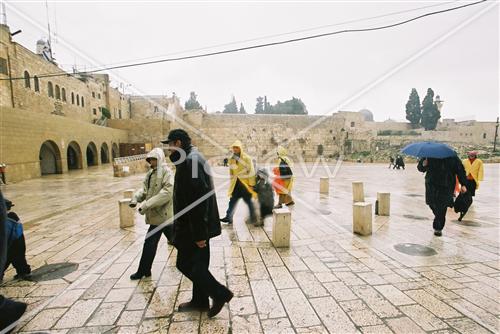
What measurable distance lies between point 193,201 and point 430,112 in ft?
199

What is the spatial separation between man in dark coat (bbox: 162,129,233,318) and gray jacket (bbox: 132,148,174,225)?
0.67 m

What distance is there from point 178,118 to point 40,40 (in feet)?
61.0

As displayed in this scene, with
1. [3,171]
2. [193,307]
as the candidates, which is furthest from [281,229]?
[3,171]

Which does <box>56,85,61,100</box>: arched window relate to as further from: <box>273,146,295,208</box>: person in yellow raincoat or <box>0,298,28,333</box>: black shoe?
<box>0,298,28,333</box>: black shoe

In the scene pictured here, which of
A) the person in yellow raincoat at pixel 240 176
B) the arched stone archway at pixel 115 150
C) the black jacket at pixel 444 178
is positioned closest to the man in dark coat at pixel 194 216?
the person in yellow raincoat at pixel 240 176

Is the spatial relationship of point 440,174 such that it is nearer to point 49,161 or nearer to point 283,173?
point 283,173

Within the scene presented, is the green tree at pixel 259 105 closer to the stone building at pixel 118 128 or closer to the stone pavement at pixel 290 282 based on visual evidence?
the stone building at pixel 118 128

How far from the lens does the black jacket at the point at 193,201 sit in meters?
2.45

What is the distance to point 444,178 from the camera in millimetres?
4785

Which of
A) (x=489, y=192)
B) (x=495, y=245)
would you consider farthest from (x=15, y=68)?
(x=489, y=192)

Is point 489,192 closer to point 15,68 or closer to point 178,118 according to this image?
point 15,68

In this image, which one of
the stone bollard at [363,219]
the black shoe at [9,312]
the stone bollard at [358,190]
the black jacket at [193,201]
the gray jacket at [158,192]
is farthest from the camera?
the stone bollard at [358,190]

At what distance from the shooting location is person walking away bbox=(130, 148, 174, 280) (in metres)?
3.24

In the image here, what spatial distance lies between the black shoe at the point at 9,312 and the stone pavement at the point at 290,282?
70 cm
